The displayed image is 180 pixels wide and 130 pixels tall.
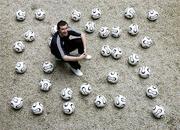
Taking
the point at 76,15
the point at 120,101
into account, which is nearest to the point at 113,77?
the point at 120,101

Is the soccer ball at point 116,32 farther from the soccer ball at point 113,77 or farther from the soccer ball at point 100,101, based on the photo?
the soccer ball at point 100,101

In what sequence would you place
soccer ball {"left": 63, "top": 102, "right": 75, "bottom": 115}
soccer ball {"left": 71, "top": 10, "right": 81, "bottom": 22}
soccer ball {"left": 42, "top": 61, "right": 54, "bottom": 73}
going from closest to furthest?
soccer ball {"left": 63, "top": 102, "right": 75, "bottom": 115}, soccer ball {"left": 42, "top": 61, "right": 54, "bottom": 73}, soccer ball {"left": 71, "top": 10, "right": 81, "bottom": 22}

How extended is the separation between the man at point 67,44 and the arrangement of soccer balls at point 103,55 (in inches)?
11.8

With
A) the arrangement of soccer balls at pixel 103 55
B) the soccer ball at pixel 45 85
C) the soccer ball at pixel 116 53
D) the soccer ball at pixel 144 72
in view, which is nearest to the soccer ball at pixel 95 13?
the arrangement of soccer balls at pixel 103 55

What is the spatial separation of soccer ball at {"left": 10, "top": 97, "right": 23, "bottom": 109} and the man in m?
0.62

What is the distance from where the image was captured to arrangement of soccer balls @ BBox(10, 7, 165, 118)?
4.02m

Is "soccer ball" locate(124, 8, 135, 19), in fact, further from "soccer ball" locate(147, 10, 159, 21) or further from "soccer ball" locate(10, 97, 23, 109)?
"soccer ball" locate(10, 97, 23, 109)

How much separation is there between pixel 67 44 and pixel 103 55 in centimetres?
53

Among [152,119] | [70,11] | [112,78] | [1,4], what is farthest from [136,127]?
[1,4]

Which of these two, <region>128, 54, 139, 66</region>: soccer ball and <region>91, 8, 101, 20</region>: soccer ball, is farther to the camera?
<region>91, 8, 101, 20</region>: soccer ball

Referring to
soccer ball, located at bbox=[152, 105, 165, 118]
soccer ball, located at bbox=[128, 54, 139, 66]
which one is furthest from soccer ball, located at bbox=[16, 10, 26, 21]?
soccer ball, located at bbox=[152, 105, 165, 118]

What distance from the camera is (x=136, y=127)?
3965 millimetres

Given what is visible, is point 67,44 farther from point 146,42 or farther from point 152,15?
point 152,15

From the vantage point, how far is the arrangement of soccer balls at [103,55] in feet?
13.2
